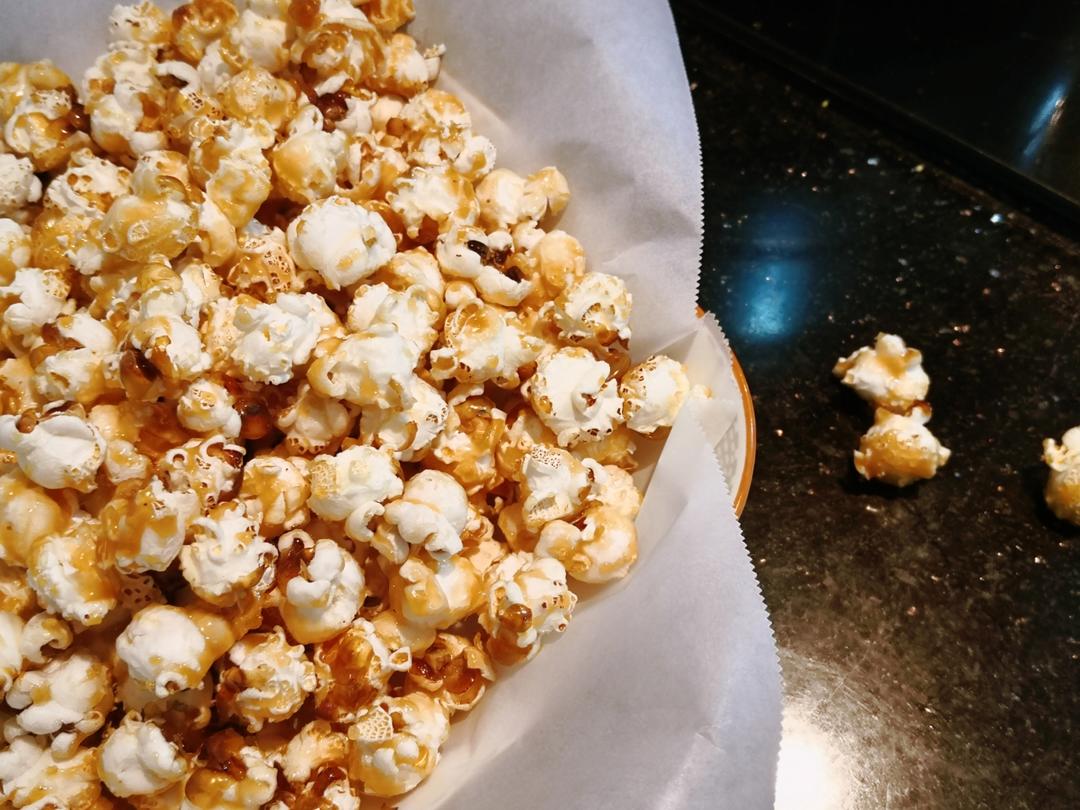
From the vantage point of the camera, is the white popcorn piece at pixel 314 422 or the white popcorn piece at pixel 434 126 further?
the white popcorn piece at pixel 434 126

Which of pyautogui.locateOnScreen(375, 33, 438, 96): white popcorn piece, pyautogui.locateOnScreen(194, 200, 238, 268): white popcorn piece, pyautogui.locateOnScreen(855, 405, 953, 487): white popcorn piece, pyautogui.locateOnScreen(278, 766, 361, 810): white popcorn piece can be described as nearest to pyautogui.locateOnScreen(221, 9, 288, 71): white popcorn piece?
pyautogui.locateOnScreen(375, 33, 438, 96): white popcorn piece

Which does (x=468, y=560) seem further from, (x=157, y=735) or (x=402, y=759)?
(x=157, y=735)

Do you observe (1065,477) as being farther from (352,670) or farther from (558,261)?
(352,670)

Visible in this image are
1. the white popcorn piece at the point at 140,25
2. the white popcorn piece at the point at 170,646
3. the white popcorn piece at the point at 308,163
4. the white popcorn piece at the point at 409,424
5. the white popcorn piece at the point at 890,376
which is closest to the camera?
the white popcorn piece at the point at 170,646

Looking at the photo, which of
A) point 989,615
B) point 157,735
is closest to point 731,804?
point 157,735

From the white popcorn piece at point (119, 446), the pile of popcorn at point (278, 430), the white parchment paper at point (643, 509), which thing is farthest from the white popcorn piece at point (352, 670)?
the white popcorn piece at point (119, 446)

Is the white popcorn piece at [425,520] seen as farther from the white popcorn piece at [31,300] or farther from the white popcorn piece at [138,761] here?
the white popcorn piece at [31,300]
